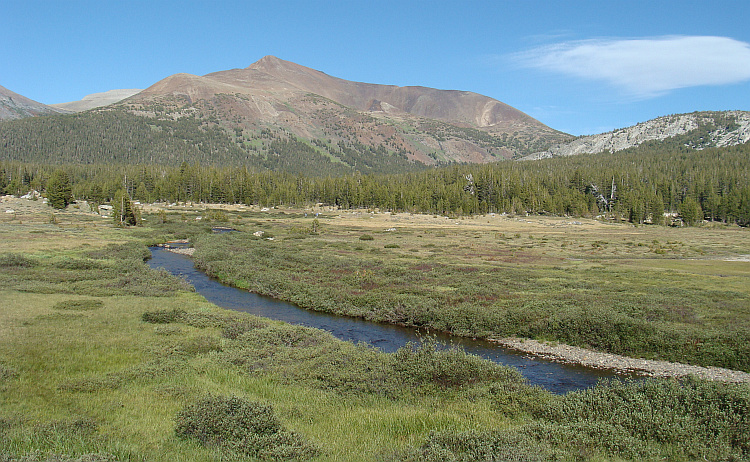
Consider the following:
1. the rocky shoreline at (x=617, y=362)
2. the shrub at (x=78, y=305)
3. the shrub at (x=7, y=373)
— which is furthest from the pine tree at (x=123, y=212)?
the rocky shoreline at (x=617, y=362)

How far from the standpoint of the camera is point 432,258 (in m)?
53.2

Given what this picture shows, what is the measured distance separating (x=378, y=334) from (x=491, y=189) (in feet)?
496

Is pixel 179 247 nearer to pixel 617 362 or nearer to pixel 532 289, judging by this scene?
pixel 532 289

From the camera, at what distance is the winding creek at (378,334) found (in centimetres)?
1986

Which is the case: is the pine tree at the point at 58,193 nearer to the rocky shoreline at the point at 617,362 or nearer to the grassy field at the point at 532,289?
the grassy field at the point at 532,289

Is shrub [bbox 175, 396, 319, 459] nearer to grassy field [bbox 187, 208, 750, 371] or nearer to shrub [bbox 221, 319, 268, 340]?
shrub [bbox 221, 319, 268, 340]

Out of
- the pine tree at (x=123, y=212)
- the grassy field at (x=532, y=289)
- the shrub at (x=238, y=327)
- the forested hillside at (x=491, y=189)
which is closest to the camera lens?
the shrub at (x=238, y=327)

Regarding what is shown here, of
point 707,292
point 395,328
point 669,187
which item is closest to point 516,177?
point 669,187

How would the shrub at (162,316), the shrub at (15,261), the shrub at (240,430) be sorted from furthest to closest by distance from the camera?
the shrub at (15,261)
the shrub at (162,316)
the shrub at (240,430)

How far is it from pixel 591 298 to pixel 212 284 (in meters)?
31.7

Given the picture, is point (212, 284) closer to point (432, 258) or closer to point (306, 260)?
point (306, 260)

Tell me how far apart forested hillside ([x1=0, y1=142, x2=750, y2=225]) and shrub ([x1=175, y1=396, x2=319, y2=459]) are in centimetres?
14677

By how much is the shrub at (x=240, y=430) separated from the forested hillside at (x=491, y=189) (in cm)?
14677

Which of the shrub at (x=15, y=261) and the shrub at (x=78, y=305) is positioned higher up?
the shrub at (x=15, y=261)
